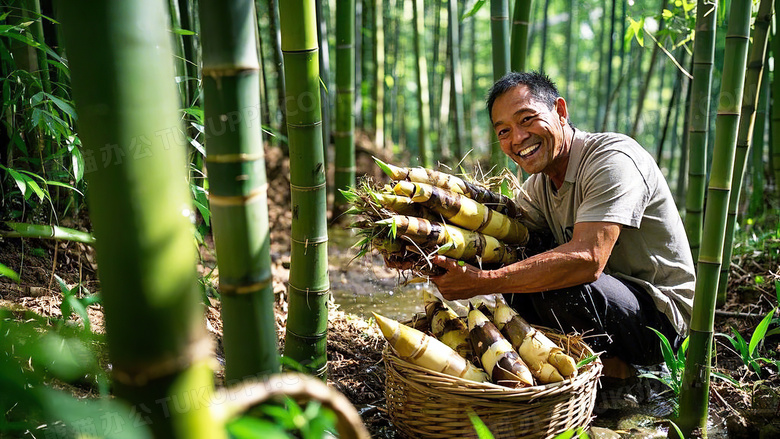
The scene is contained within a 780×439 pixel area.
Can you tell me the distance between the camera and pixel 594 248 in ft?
7.64

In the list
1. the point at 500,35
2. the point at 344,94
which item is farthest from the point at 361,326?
the point at 344,94

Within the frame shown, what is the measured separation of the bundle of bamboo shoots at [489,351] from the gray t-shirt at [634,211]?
531mm

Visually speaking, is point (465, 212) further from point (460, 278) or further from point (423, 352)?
point (423, 352)

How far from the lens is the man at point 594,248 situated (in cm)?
235

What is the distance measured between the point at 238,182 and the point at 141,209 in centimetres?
36

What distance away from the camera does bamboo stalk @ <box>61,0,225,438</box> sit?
29.0 inches

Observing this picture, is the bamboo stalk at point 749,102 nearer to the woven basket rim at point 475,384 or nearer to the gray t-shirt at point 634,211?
the gray t-shirt at point 634,211

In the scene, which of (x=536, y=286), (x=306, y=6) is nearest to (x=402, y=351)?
(x=536, y=286)

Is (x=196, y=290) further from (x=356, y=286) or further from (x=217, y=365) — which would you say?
(x=356, y=286)

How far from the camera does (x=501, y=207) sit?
272cm

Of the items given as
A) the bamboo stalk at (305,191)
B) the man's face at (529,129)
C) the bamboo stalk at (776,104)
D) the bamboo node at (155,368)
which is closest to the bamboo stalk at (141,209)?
the bamboo node at (155,368)

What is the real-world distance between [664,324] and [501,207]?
2.71 feet

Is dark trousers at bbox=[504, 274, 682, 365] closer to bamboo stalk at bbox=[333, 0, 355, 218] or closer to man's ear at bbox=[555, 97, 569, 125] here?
man's ear at bbox=[555, 97, 569, 125]

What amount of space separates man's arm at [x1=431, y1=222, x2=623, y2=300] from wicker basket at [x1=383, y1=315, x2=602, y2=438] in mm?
353
